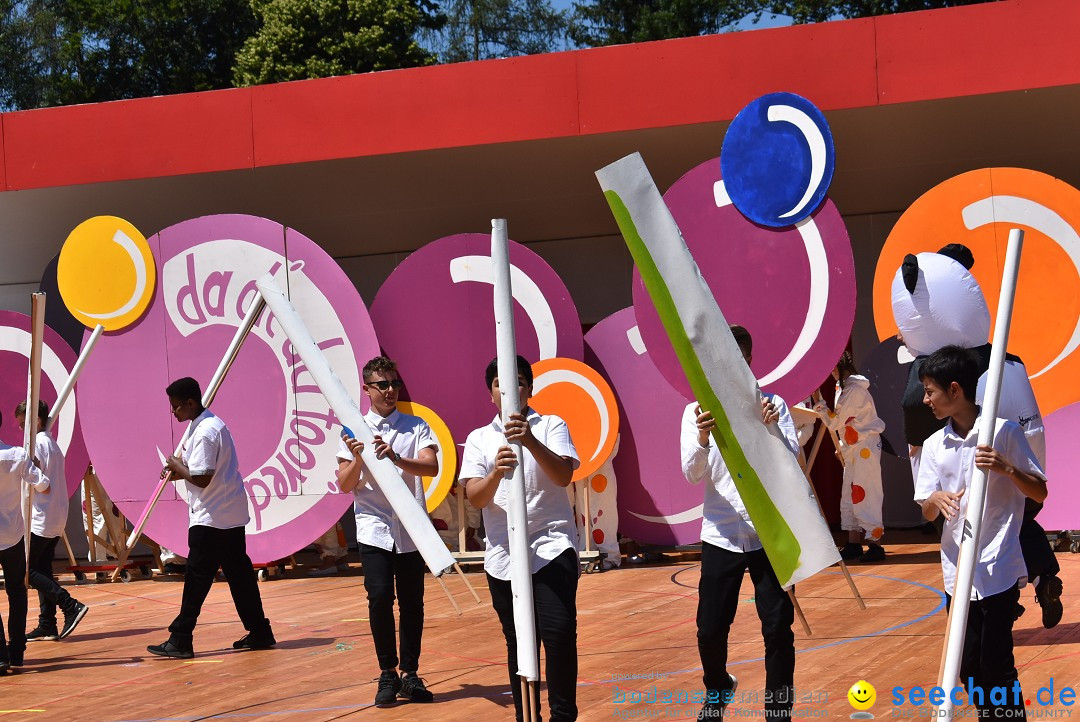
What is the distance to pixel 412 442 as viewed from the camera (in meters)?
6.06

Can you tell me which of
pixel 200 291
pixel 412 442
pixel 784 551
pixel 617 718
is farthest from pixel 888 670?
pixel 200 291

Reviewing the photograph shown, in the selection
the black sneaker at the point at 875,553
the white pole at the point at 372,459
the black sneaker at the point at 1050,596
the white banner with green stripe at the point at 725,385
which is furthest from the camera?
the black sneaker at the point at 875,553

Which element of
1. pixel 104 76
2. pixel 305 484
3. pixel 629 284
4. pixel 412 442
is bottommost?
pixel 305 484

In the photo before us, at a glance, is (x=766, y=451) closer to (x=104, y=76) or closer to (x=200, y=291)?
(x=200, y=291)

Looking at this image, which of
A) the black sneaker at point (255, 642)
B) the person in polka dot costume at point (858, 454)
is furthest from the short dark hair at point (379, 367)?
the person in polka dot costume at point (858, 454)

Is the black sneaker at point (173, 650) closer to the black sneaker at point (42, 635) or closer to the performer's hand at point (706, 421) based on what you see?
the black sneaker at point (42, 635)

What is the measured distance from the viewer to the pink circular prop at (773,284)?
9.11m

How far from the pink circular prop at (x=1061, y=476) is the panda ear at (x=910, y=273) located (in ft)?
12.9

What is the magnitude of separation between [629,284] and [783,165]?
3.88 metres

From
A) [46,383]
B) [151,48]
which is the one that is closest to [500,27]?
[151,48]

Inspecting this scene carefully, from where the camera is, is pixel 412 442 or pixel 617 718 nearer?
pixel 617 718

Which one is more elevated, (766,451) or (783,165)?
(783,165)

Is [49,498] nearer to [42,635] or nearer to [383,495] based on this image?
[42,635]

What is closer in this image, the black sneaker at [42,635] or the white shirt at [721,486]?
the white shirt at [721,486]
